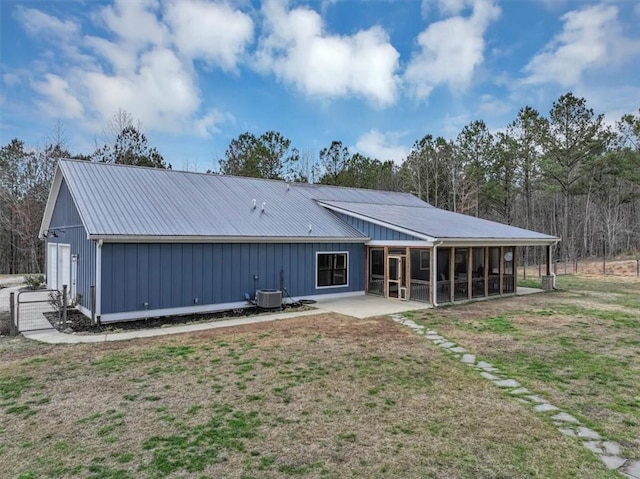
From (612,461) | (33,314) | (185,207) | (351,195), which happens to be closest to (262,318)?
(185,207)

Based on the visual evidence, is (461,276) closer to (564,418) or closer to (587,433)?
(564,418)

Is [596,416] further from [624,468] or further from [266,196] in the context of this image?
[266,196]

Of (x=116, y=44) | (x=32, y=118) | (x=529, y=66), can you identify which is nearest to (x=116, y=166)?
(x=116, y=44)

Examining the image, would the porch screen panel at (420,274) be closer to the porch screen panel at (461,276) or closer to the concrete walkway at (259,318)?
the concrete walkway at (259,318)

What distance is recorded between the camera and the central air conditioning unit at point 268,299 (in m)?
11.5

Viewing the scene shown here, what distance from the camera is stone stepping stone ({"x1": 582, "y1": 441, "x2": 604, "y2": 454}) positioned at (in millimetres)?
Answer: 3809

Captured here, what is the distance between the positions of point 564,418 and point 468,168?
91.6 ft

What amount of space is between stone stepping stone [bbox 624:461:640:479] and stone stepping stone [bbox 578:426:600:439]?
486mm

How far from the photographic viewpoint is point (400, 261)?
1355 cm

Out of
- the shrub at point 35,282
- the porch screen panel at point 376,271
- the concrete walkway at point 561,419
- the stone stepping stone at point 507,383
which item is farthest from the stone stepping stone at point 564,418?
the shrub at point 35,282

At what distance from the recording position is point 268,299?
11.5 metres

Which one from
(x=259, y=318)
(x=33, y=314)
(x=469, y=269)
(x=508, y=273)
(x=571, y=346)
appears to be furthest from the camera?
(x=508, y=273)

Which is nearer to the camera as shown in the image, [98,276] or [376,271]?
[98,276]

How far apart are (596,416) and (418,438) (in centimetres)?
219
